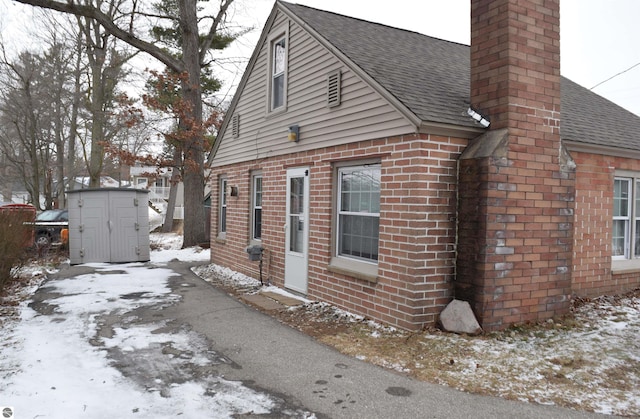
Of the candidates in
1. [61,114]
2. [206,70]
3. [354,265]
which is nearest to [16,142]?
[61,114]

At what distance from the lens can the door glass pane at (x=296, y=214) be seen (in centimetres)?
866

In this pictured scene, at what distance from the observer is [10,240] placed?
25.4 feet

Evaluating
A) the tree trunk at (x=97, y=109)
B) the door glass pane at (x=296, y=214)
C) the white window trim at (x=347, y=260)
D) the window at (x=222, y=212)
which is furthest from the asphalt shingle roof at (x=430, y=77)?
the tree trunk at (x=97, y=109)

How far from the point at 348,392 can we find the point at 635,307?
5.85 metres

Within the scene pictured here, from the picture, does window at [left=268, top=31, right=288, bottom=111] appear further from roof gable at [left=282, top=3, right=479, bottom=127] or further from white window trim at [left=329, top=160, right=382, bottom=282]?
white window trim at [left=329, top=160, right=382, bottom=282]

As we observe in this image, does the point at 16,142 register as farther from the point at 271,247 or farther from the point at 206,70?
the point at 271,247

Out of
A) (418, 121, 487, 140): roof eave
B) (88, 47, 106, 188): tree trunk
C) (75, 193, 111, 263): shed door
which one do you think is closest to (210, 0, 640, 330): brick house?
(418, 121, 487, 140): roof eave

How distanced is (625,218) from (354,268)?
556 centimetres

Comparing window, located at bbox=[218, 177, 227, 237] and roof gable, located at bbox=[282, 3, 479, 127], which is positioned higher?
roof gable, located at bbox=[282, 3, 479, 127]

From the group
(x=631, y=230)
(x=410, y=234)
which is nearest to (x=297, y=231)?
(x=410, y=234)

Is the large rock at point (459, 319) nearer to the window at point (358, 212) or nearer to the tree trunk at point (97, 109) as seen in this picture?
the window at point (358, 212)

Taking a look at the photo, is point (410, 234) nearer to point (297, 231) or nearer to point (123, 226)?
point (297, 231)

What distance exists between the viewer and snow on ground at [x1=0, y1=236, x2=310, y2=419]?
373cm

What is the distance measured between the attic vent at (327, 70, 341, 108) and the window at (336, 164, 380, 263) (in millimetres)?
1136
